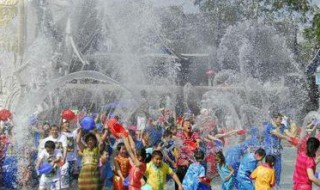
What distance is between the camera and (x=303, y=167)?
26.7 feet

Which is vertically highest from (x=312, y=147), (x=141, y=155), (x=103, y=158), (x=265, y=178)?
(x=312, y=147)

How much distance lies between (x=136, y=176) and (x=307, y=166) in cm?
205

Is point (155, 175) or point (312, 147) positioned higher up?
point (312, 147)

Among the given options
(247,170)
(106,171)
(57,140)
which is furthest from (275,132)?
(57,140)

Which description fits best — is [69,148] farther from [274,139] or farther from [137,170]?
[274,139]

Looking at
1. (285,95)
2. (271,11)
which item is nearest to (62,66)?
(285,95)

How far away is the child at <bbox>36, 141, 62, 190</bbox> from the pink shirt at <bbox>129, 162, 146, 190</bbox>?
4.22 ft

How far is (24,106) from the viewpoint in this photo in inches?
674

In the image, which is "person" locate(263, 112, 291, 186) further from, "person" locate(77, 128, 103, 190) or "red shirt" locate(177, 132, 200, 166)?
"person" locate(77, 128, 103, 190)

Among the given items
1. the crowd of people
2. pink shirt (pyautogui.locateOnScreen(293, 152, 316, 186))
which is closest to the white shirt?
the crowd of people

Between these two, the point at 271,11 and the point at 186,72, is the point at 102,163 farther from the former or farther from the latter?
the point at 271,11

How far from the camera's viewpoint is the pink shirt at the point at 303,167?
26.5 ft

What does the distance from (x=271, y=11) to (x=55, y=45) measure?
17.5 m

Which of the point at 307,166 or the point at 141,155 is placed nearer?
the point at 307,166
